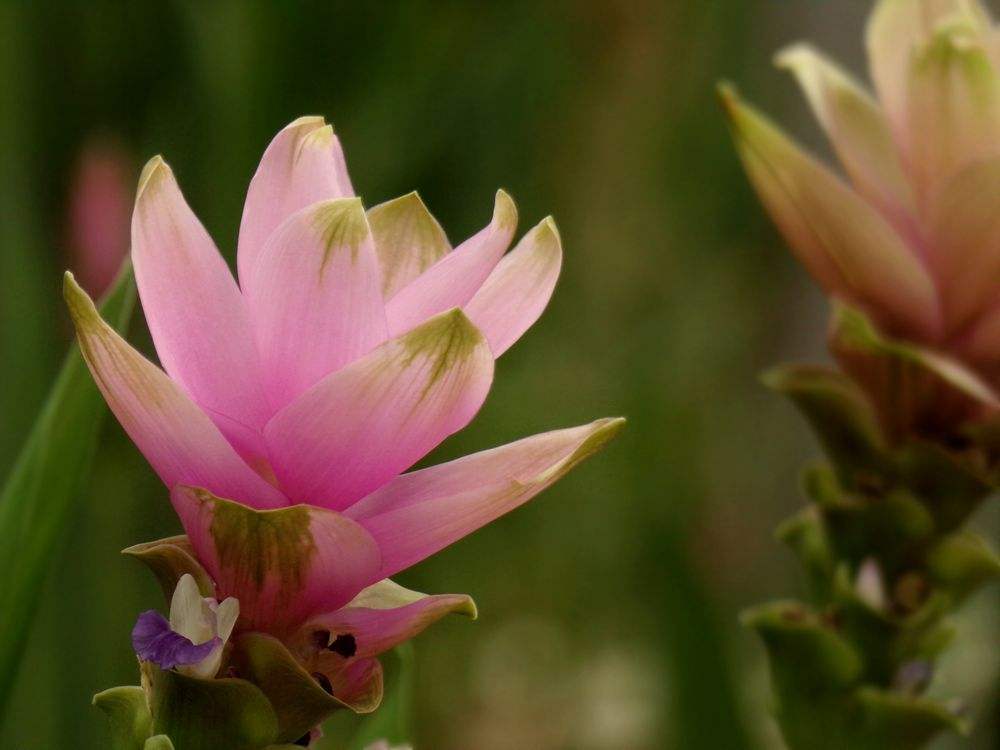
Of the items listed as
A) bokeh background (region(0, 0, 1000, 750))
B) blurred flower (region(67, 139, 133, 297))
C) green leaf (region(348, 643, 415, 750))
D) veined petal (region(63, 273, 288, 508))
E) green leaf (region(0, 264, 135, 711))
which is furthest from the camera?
blurred flower (region(67, 139, 133, 297))

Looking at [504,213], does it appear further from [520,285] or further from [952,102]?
[952,102]

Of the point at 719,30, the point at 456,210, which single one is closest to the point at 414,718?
the point at 456,210

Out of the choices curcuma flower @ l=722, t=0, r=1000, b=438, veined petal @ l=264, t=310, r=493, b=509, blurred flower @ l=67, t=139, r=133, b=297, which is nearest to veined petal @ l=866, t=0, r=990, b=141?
curcuma flower @ l=722, t=0, r=1000, b=438

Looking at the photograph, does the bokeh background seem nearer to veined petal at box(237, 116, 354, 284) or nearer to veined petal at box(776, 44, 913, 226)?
veined petal at box(776, 44, 913, 226)

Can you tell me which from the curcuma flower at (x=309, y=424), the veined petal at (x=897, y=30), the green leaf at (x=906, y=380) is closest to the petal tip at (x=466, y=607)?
the curcuma flower at (x=309, y=424)

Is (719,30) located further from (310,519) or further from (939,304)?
(310,519)

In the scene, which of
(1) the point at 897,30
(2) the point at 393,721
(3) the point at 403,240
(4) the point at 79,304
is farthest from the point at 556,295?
(4) the point at 79,304
